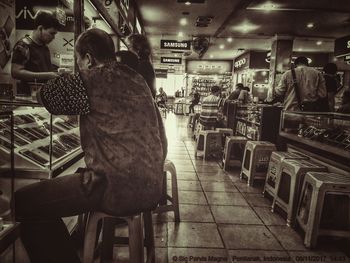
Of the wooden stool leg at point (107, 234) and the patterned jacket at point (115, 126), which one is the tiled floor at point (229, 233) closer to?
the wooden stool leg at point (107, 234)

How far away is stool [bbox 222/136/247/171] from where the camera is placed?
233 inches

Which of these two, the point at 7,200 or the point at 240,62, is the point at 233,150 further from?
the point at 240,62

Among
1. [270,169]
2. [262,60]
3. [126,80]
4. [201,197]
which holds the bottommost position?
[201,197]

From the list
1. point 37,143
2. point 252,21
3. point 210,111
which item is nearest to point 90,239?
point 37,143

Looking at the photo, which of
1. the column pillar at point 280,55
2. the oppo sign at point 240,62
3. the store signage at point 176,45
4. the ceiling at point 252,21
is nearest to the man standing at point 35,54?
the ceiling at point 252,21

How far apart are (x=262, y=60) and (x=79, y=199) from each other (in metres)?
15.6

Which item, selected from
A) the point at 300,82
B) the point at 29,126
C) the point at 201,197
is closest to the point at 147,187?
the point at 29,126

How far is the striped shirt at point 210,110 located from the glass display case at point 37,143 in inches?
181

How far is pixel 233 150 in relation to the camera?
21.8 feet

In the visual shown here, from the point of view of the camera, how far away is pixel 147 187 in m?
1.67

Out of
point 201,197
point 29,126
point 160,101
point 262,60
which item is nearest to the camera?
point 29,126

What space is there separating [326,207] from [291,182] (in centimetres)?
53

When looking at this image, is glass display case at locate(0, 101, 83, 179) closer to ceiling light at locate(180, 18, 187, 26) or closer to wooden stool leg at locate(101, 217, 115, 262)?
wooden stool leg at locate(101, 217, 115, 262)

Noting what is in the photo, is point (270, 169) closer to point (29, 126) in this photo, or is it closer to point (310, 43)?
point (29, 126)
